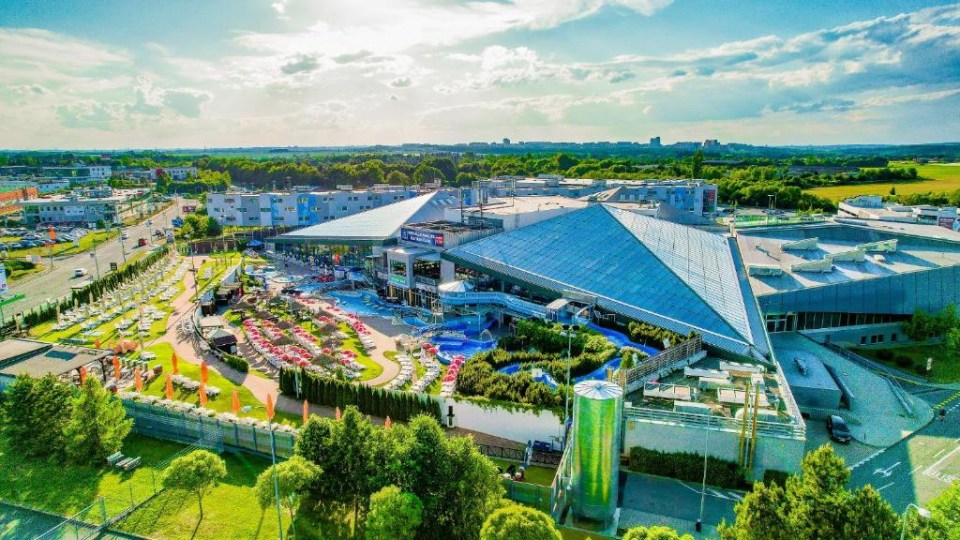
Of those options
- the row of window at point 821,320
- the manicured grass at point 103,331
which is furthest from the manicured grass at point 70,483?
the row of window at point 821,320

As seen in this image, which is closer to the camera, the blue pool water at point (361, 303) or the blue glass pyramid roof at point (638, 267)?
the blue glass pyramid roof at point (638, 267)

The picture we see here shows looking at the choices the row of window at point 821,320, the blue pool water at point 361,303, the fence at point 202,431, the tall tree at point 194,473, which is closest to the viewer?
the tall tree at point 194,473

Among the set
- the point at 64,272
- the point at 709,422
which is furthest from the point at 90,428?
the point at 64,272

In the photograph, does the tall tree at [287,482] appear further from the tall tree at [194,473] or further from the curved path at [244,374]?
the curved path at [244,374]

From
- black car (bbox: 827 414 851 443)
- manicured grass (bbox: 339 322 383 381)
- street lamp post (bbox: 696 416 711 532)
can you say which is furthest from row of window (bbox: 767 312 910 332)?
manicured grass (bbox: 339 322 383 381)

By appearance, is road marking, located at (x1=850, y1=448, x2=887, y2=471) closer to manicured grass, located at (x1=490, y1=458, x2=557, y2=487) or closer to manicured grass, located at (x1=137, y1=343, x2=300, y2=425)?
manicured grass, located at (x1=490, y1=458, x2=557, y2=487)

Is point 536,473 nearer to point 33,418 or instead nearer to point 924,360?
point 33,418

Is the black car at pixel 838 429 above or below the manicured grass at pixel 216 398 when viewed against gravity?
above
